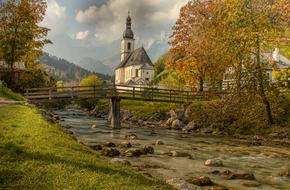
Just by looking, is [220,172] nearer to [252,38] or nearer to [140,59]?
[252,38]

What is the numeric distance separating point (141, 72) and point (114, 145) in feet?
346

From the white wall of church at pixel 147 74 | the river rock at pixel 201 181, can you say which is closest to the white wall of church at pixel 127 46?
the white wall of church at pixel 147 74

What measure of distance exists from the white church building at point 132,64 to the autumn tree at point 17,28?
70.3m

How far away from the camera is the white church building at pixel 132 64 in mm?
129375

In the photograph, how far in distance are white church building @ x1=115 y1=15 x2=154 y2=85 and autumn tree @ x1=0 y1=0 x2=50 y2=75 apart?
70.3m

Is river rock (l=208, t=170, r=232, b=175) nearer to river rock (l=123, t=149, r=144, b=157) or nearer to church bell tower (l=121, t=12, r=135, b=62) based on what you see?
river rock (l=123, t=149, r=144, b=157)

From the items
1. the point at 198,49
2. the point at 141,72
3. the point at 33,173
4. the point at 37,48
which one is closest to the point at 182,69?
the point at 198,49

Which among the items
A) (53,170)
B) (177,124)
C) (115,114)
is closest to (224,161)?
(53,170)

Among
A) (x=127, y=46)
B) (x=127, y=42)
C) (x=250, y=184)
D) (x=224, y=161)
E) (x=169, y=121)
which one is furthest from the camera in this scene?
(x=127, y=42)

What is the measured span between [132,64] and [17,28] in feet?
288

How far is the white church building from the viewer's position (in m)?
129

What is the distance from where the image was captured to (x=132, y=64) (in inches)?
5389

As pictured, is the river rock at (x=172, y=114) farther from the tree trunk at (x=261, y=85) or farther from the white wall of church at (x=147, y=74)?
the white wall of church at (x=147, y=74)

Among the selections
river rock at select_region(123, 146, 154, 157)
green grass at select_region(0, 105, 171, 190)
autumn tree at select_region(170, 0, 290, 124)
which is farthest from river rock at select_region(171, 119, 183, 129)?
green grass at select_region(0, 105, 171, 190)
